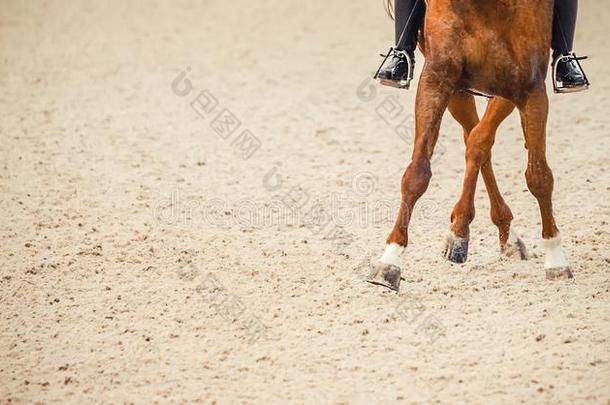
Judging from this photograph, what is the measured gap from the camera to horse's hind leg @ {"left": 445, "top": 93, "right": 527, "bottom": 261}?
7266 mm

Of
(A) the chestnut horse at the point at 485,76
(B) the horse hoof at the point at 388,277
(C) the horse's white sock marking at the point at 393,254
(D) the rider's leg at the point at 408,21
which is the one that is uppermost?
Answer: (D) the rider's leg at the point at 408,21

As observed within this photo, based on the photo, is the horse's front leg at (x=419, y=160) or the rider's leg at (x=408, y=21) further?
the rider's leg at (x=408, y=21)

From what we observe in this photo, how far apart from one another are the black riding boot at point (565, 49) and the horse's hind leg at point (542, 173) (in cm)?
48

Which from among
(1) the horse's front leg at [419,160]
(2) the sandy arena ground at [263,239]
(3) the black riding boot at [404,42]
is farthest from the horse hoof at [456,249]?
(3) the black riding boot at [404,42]

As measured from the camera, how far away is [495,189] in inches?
300

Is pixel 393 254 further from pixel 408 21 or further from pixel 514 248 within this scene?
pixel 408 21

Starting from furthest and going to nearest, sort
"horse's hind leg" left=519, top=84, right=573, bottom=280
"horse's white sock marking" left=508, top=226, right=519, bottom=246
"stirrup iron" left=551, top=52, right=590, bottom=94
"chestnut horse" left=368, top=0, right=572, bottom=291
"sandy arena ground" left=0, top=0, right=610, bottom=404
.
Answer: "horse's white sock marking" left=508, top=226, right=519, bottom=246 < "stirrup iron" left=551, top=52, right=590, bottom=94 < "horse's hind leg" left=519, top=84, right=573, bottom=280 < "chestnut horse" left=368, top=0, right=572, bottom=291 < "sandy arena ground" left=0, top=0, right=610, bottom=404

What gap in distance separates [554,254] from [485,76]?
1.41m

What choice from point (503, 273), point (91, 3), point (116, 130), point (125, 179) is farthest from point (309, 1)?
point (503, 273)

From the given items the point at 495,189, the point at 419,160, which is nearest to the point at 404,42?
the point at 419,160

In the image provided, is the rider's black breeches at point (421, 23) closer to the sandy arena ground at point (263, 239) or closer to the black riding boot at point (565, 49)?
the black riding boot at point (565, 49)

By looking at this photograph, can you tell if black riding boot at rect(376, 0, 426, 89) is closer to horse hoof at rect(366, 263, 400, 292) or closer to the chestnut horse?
the chestnut horse

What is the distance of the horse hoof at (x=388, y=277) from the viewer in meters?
6.48

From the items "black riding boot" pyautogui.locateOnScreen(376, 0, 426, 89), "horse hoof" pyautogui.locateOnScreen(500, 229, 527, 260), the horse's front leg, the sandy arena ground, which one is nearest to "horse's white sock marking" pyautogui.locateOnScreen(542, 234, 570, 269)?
the sandy arena ground
